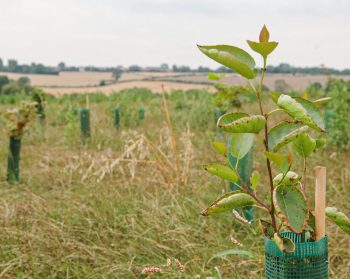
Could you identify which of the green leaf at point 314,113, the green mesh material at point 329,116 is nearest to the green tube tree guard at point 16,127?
the green mesh material at point 329,116

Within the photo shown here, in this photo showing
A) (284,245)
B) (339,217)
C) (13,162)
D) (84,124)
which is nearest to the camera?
(284,245)

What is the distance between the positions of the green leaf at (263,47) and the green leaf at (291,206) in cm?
32

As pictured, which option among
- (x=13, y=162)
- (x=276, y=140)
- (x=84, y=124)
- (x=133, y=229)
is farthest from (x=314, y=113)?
(x=84, y=124)

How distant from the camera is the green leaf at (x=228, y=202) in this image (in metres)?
1.20

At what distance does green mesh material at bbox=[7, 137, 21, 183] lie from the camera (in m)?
4.38

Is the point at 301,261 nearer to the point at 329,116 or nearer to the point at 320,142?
the point at 320,142

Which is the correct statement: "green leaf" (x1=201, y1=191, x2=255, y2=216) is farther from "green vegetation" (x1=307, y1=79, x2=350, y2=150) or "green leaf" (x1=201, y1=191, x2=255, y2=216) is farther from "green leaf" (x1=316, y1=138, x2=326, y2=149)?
"green vegetation" (x1=307, y1=79, x2=350, y2=150)

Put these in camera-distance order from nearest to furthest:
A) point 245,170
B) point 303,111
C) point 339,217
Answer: point 303,111
point 339,217
point 245,170

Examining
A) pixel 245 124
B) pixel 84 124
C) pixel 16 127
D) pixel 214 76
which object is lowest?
pixel 84 124

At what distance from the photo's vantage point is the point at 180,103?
10.4 metres

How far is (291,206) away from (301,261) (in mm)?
130

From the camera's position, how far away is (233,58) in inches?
43.5

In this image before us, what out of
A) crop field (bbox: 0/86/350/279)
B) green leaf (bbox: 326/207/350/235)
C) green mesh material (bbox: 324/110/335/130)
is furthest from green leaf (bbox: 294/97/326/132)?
green mesh material (bbox: 324/110/335/130)

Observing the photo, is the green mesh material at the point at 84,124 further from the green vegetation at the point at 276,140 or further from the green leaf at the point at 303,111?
the green leaf at the point at 303,111
